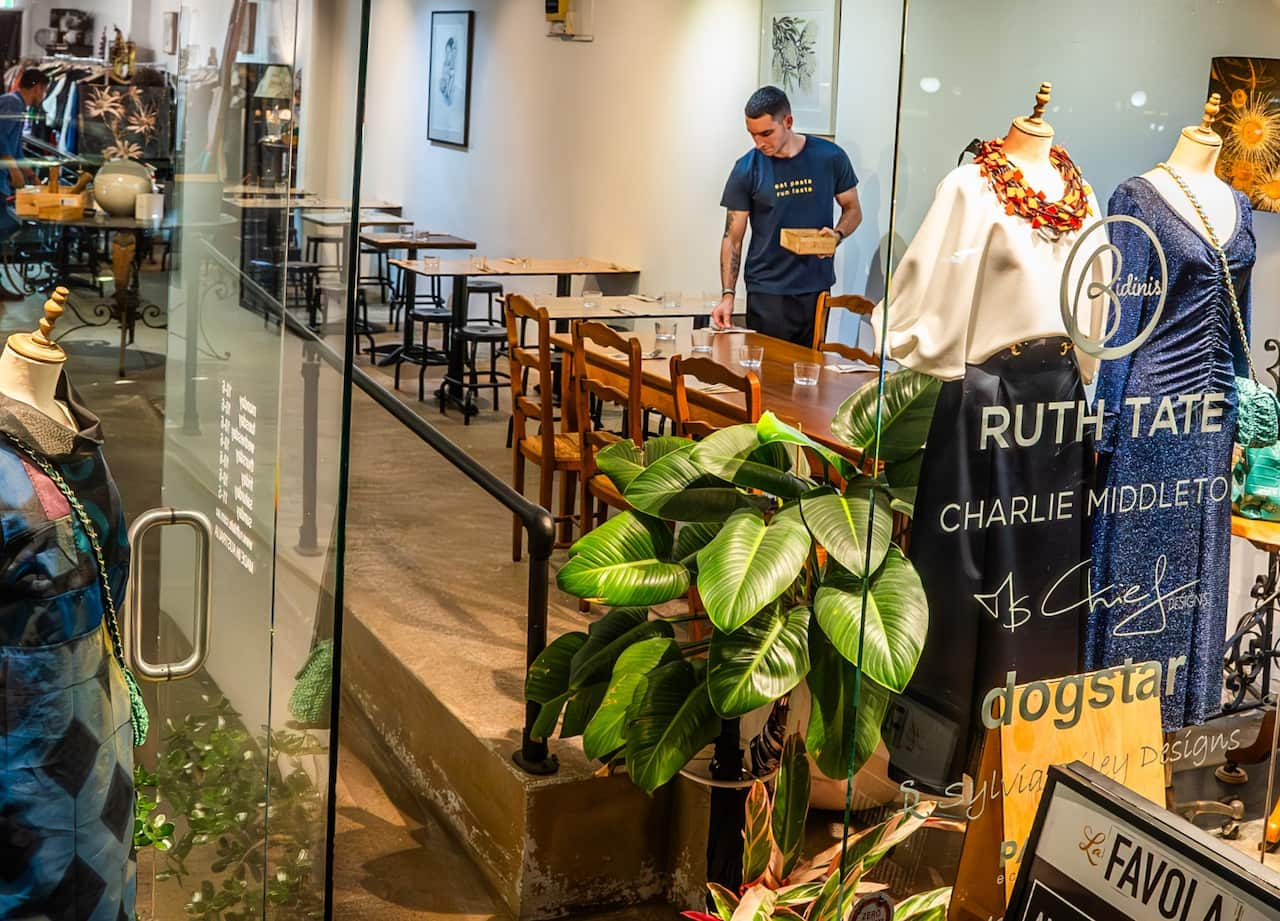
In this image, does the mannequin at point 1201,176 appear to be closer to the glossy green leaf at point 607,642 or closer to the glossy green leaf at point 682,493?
the glossy green leaf at point 682,493

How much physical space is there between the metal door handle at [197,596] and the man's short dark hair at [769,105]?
433cm

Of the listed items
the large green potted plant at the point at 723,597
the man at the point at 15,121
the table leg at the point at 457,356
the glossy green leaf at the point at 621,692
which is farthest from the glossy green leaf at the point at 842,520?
the table leg at the point at 457,356

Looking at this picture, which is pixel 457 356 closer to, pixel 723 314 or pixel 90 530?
pixel 723 314

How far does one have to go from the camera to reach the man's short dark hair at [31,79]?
1498mm

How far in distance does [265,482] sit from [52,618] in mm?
457

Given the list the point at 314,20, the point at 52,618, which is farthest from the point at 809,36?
the point at 52,618

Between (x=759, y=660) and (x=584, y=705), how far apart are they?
0.55 meters

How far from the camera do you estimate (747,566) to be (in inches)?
90.6

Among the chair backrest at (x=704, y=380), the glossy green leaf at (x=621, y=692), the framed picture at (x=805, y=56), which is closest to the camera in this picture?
the glossy green leaf at (x=621, y=692)

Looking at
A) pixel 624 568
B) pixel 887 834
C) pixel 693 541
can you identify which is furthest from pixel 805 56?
pixel 887 834

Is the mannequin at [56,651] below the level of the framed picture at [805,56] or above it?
below

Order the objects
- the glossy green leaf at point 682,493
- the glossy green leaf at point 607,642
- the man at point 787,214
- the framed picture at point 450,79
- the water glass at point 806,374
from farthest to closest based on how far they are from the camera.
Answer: the framed picture at point 450,79 → the man at point 787,214 → the water glass at point 806,374 → the glossy green leaf at point 607,642 → the glossy green leaf at point 682,493

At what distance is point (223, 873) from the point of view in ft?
6.53

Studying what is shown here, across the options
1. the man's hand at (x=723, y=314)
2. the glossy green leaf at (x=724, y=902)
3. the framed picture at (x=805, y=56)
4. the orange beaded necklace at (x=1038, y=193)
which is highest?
the framed picture at (x=805, y=56)
